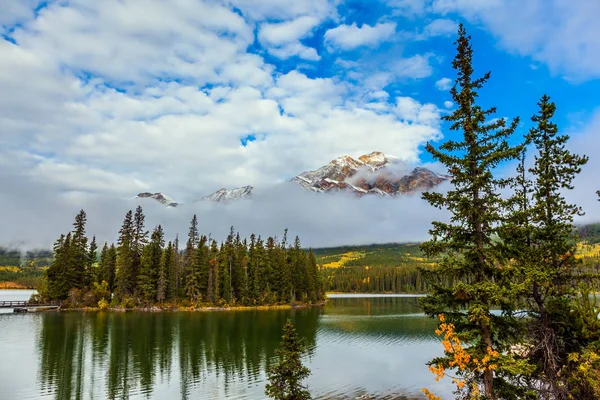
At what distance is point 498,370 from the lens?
58.4ft

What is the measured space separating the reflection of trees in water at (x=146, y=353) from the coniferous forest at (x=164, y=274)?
26979 mm

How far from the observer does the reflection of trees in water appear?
126 feet

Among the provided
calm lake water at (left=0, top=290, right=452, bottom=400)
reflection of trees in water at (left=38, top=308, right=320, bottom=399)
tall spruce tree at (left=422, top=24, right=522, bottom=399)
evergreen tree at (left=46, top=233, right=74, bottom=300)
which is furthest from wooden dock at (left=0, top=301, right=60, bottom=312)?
tall spruce tree at (left=422, top=24, right=522, bottom=399)

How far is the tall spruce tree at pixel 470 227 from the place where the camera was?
18531mm

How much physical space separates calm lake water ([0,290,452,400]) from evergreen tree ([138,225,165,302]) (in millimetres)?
28578

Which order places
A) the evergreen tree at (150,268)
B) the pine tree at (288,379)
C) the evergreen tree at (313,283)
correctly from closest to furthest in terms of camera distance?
the pine tree at (288,379) < the evergreen tree at (150,268) < the evergreen tree at (313,283)

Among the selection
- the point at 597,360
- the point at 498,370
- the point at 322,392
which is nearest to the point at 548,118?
the point at 597,360

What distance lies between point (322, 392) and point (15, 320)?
77825 mm

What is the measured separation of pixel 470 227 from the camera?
→ 1962 cm

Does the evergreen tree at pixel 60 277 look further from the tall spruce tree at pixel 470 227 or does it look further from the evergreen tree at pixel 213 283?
the tall spruce tree at pixel 470 227

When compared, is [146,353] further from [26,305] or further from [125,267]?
[26,305]

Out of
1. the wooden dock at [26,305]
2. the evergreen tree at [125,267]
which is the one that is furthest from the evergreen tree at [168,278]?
the wooden dock at [26,305]

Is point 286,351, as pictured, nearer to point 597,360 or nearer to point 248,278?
point 597,360

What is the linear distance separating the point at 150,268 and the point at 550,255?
355ft
